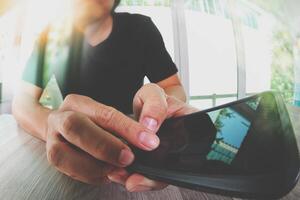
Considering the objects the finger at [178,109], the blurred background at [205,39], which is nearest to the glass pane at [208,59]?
the blurred background at [205,39]

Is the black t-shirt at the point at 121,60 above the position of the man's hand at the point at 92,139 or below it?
above

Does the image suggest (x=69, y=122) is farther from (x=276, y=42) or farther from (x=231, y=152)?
(x=276, y=42)

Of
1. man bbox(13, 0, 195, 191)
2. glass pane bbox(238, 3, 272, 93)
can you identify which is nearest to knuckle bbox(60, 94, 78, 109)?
man bbox(13, 0, 195, 191)

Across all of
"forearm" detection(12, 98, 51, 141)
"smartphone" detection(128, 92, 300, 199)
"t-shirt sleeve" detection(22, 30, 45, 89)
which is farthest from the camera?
"t-shirt sleeve" detection(22, 30, 45, 89)

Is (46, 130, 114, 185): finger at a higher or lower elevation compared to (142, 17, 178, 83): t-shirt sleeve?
lower

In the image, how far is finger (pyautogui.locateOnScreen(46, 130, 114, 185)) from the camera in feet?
0.38

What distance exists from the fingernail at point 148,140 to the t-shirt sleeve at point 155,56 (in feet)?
0.80

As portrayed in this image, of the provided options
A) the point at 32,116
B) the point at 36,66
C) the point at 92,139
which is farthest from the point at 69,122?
the point at 36,66

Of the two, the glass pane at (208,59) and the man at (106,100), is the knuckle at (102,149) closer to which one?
the man at (106,100)

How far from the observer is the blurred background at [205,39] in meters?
0.29

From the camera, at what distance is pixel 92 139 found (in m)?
0.10

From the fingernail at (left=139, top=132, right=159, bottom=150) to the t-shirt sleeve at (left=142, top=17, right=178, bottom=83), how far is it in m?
0.24

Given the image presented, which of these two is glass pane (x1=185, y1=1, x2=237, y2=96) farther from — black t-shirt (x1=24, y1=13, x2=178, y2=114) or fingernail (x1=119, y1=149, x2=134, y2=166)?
fingernail (x1=119, y1=149, x2=134, y2=166)

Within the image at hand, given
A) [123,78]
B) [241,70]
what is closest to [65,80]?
[123,78]
